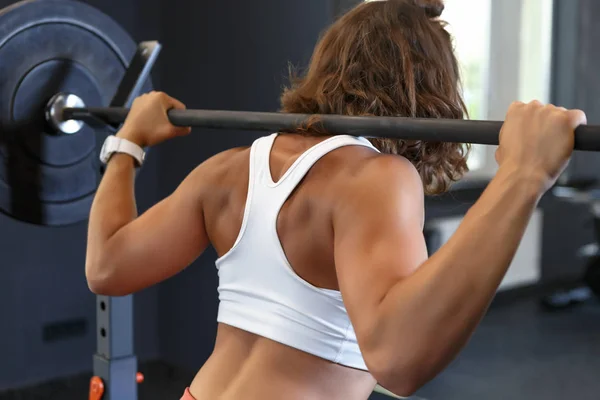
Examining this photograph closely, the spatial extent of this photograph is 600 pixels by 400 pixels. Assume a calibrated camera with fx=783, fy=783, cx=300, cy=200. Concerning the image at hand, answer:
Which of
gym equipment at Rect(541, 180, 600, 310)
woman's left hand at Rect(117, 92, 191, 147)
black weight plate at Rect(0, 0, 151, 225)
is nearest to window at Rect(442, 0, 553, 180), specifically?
gym equipment at Rect(541, 180, 600, 310)

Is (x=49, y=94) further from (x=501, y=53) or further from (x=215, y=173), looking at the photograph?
(x=501, y=53)

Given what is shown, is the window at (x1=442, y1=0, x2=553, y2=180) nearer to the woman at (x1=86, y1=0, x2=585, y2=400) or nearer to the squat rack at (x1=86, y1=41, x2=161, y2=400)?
the squat rack at (x1=86, y1=41, x2=161, y2=400)

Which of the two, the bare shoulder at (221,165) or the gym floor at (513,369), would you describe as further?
the gym floor at (513,369)

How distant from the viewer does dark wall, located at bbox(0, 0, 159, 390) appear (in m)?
2.92

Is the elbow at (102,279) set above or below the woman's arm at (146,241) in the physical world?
below

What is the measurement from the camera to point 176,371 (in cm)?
320

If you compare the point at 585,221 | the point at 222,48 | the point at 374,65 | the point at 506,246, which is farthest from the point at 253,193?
the point at 585,221

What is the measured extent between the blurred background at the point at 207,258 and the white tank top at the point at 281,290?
1358 millimetres

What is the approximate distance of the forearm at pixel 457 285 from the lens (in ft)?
2.42

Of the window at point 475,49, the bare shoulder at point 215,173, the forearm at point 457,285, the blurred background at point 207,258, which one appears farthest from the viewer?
the window at point 475,49

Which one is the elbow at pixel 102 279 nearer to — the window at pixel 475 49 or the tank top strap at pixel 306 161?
the tank top strap at pixel 306 161

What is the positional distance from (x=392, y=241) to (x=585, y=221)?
3771mm

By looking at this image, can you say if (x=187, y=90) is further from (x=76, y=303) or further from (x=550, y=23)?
(x=550, y=23)

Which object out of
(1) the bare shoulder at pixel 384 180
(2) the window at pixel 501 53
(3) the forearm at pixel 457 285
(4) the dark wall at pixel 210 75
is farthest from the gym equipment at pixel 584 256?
(3) the forearm at pixel 457 285
